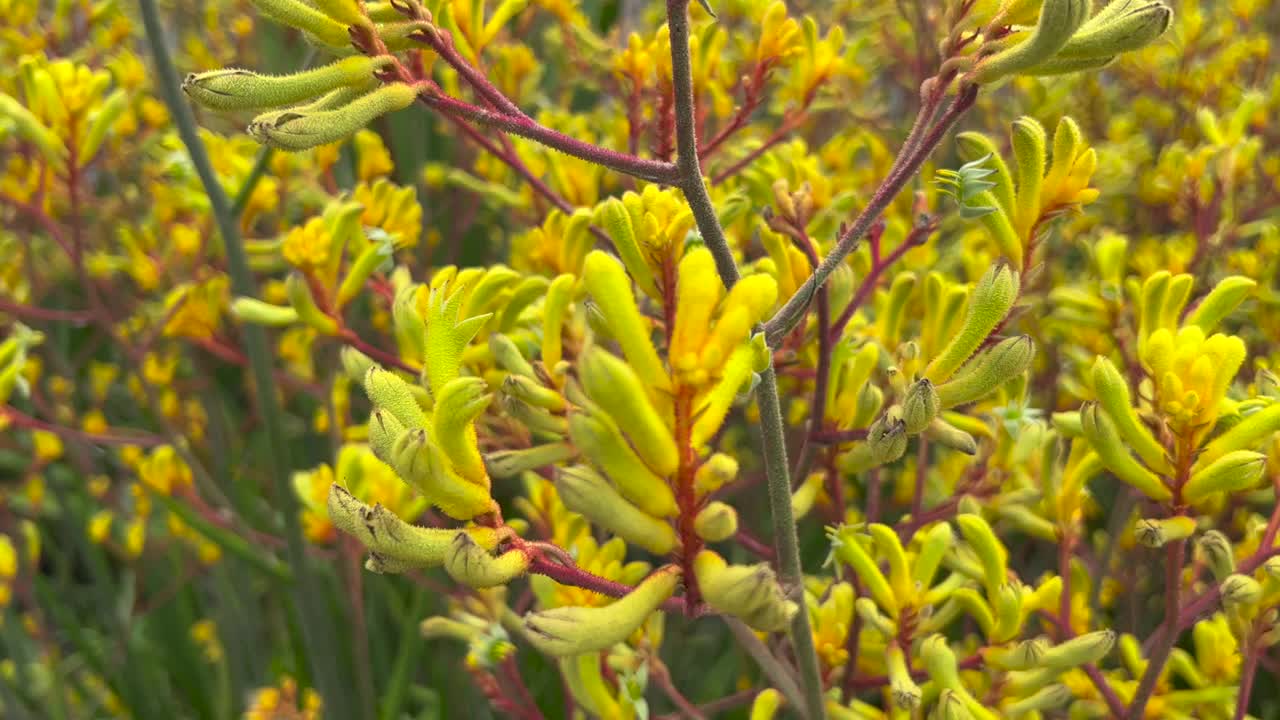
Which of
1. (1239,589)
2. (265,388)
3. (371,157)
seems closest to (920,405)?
(1239,589)

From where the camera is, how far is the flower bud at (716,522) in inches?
15.6

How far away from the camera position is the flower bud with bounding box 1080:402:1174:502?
54 cm

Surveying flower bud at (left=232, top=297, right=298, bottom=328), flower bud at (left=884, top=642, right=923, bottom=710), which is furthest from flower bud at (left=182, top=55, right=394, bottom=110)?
flower bud at (left=884, top=642, right=923, bottom=710)

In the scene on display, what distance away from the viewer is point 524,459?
1.88 ft

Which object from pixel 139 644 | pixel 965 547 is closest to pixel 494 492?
pixel 139 644

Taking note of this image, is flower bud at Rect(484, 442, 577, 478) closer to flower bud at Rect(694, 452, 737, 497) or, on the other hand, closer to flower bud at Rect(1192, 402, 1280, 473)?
flower bud at Rect(694, 452, 737, 497)

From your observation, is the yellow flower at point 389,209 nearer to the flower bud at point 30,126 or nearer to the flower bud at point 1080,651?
the flower bud at point 30,126

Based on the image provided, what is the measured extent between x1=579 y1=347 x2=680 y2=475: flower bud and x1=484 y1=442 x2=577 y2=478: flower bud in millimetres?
184

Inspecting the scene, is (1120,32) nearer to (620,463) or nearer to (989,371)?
(989,371)

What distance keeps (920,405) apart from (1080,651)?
0.23 meters

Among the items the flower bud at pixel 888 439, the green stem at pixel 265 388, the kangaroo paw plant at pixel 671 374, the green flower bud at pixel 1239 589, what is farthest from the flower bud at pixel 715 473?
the green stem at pixel 265 388

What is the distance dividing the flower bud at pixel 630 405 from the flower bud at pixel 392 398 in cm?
12

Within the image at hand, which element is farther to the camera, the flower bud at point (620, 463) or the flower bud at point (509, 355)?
the flower bud at point (509, 355)

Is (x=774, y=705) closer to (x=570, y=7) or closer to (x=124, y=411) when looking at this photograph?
(x=570, y=7)
